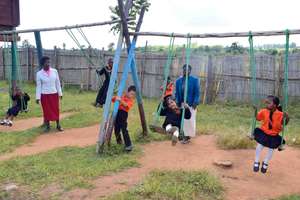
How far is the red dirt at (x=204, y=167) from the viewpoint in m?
5.76

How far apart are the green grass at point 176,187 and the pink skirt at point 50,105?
4.36m

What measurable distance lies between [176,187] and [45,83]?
5059 mm

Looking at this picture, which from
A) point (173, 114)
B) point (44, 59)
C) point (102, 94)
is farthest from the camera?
point (102, 94)

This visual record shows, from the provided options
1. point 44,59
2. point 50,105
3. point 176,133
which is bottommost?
point 176,133

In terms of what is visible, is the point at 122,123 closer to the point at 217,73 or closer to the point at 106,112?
the point at 106,112

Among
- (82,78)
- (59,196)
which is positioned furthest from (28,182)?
(82,78)

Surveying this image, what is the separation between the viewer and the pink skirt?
32.3 feet

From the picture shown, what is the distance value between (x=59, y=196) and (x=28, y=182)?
80 centimetres

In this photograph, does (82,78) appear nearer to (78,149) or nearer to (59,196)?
(78,149)

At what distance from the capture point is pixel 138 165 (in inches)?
268

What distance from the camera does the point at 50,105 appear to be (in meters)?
9.88

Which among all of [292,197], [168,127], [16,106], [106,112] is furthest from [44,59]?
[292,197]

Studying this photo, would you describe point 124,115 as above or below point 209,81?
below

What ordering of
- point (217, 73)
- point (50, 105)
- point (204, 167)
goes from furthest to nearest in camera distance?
point (217, 73), point (50, 105), point (204, 167)
